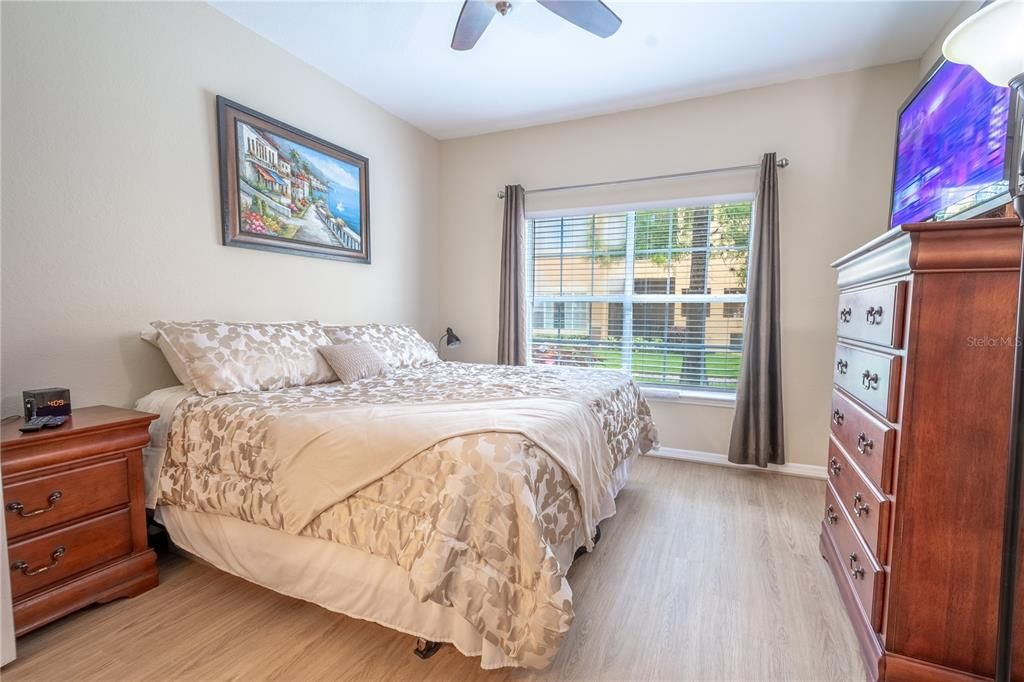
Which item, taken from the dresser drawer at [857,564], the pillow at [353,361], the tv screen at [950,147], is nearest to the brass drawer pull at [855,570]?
the dresser drawer at [857,564]

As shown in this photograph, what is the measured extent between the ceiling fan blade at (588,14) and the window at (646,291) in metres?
1.58

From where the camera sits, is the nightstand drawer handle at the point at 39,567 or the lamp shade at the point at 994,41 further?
the nightstand drawer handle at the point at 39,567

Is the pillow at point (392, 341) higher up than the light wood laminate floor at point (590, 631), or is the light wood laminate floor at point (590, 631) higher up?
the pillow at point (392, 341)

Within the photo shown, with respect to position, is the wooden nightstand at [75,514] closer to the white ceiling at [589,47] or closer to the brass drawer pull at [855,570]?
the white ceiling at [589,47]

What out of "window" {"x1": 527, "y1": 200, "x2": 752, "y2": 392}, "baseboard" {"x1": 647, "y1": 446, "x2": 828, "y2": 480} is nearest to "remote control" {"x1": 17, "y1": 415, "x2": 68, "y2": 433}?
"window" {"x1": 527, "y1": 200, "x2": 752, "y2": 392}

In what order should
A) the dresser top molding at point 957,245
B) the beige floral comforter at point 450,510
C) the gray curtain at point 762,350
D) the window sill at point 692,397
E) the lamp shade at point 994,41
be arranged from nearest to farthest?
the lamp shade at point 994,41, the dresser top molding at point 957,245, the beige floral comforter at point 450,510, the gray curtain at point 762,350, the window sill at point 692,397

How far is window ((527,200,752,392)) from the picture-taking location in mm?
3240

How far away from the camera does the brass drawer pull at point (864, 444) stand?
1382 mm

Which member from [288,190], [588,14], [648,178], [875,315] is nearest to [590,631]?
[875,315]

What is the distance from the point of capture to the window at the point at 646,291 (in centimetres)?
324

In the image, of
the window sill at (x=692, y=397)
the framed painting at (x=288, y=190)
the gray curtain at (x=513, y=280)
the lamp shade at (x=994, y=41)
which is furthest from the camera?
the gray curtain at (x=513, y=280)

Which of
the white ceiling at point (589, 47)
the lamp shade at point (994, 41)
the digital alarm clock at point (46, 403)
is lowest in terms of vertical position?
the digital alarm clock at point (46, 403)

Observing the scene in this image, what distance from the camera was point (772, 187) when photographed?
2.90 metres

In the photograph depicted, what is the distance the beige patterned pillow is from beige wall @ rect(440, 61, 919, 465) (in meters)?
2.27
